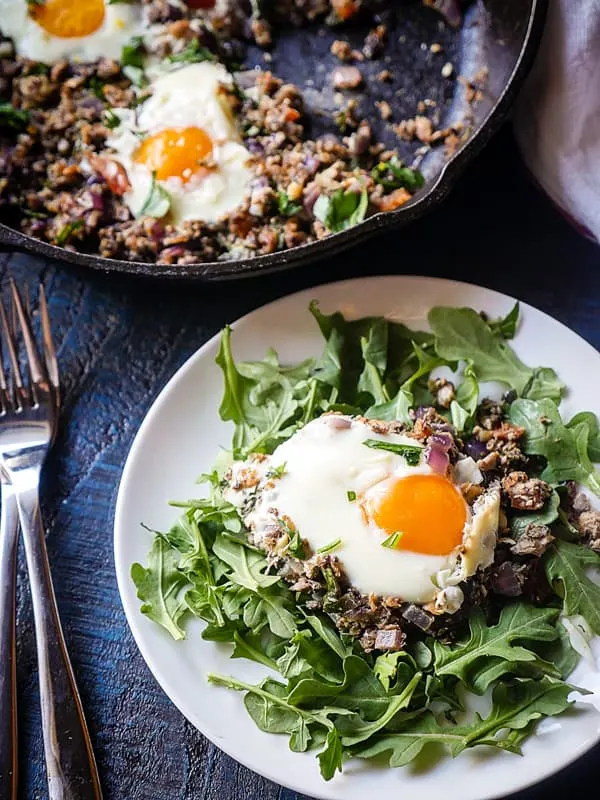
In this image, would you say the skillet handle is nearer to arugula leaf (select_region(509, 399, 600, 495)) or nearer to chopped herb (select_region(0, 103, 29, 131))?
chopped herb (select_region(0, 103, 29, 131))

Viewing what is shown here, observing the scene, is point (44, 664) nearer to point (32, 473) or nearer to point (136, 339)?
point (32, 473)

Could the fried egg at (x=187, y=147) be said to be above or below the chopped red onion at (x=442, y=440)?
above

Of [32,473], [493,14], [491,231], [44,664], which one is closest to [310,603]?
[44,664]

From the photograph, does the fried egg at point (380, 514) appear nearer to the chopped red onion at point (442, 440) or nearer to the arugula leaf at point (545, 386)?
the chopped red onion at point (442, 440)

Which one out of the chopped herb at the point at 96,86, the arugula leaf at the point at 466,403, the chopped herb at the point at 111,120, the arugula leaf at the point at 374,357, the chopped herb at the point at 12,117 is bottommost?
the arugula leaf at the point at 466,403

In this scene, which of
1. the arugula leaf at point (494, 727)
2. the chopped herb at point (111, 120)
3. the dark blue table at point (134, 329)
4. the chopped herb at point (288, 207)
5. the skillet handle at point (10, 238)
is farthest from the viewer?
the chopped herb at point (111, 120)

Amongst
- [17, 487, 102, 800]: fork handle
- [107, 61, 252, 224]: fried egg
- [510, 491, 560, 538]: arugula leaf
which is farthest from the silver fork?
[510, 491, 560, 538]: arugula leaf

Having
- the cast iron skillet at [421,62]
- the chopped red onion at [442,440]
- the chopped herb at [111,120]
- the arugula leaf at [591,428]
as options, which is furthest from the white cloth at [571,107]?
the chopped herb at [111,120]
